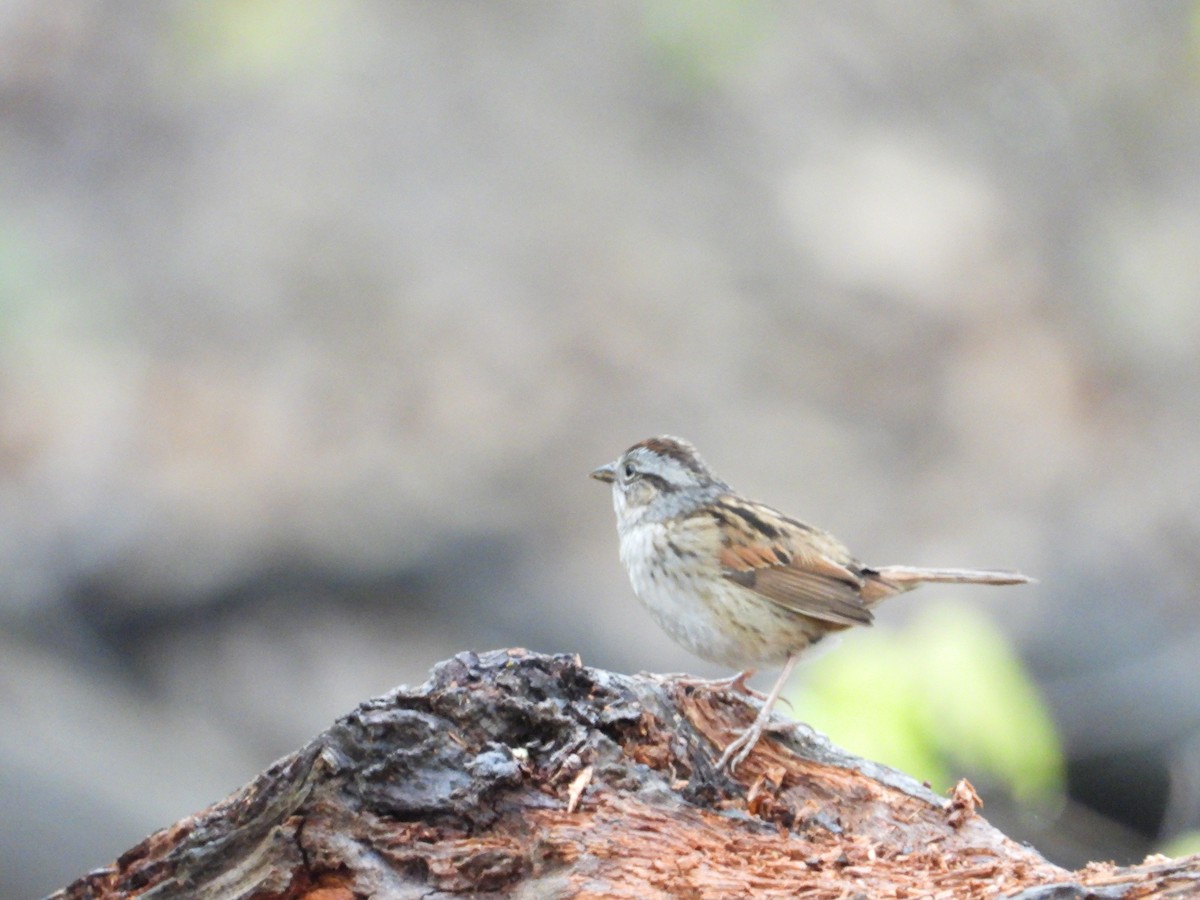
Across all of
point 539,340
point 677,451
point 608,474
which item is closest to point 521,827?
point 677,451

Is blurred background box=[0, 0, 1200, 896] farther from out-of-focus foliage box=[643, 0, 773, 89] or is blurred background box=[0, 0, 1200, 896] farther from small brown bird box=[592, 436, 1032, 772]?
small brown bird box=[592, 436, 1032, 772]

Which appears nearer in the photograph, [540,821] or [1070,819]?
[540,821]

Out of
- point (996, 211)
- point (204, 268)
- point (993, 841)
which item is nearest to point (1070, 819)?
point (993, 841)

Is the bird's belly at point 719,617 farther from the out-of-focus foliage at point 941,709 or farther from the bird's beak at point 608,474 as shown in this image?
the out-of-focus foliage at point 941,709

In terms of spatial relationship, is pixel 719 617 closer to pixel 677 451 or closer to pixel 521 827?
pixel 677 451

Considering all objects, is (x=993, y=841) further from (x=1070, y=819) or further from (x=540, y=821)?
(x=1070, y=819)

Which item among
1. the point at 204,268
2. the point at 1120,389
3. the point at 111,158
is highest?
the point at 111,158

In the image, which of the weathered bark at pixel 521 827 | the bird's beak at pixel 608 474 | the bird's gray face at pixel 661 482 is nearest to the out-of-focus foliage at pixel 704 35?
the bird's beak at pixel 608 474
